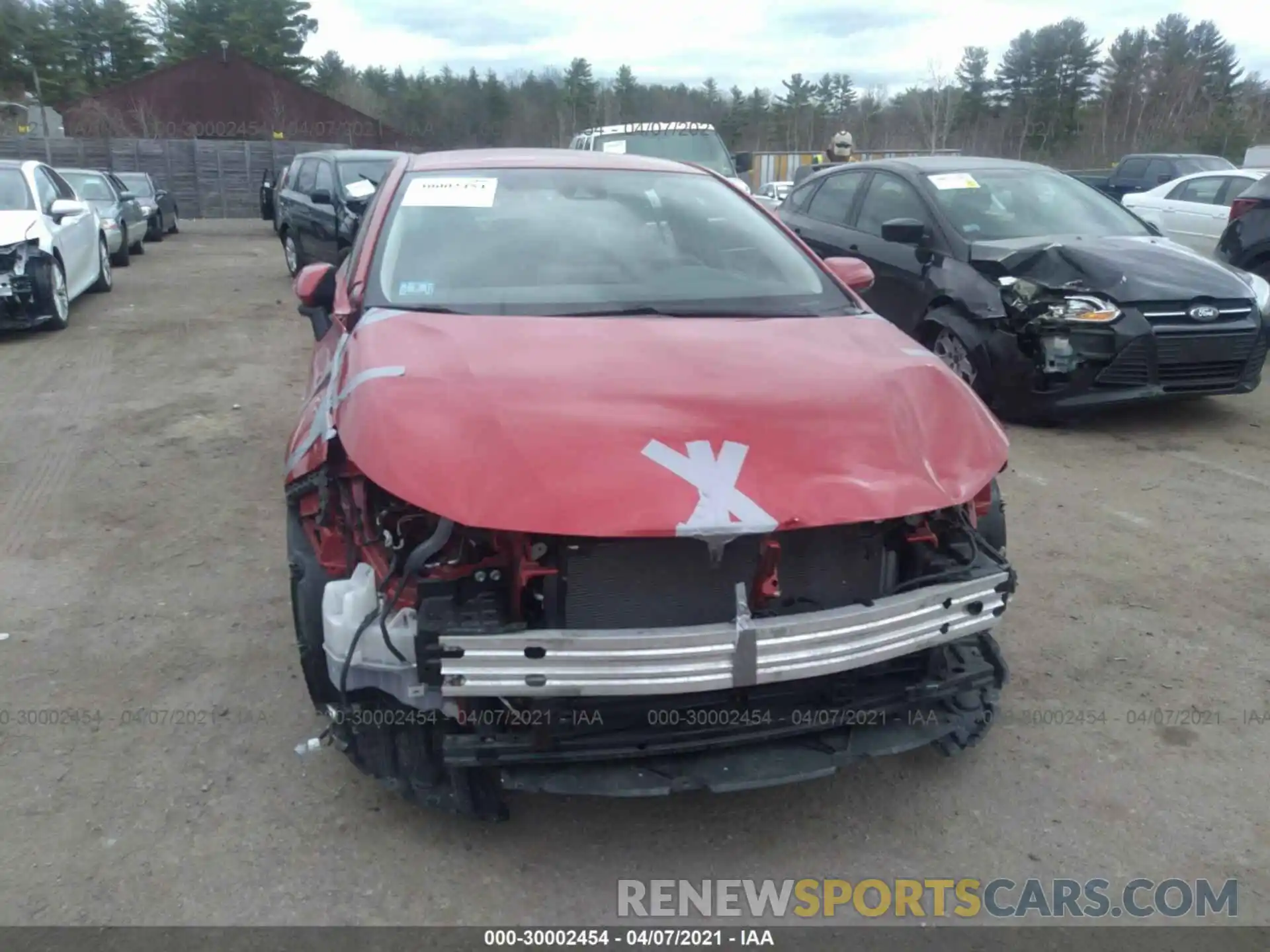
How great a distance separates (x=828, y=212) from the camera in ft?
27.2

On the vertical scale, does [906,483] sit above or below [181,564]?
above

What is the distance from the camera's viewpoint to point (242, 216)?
27.7 meters

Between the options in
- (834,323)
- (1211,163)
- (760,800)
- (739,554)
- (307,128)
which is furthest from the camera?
(307,128)

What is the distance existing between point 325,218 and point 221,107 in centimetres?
3608

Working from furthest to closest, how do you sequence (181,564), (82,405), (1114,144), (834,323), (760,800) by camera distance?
1. (1114,144)
2. (82,405)
3. (181,564)
4. (834,323)
5. (760,800)

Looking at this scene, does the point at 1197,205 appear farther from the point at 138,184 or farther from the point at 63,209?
the point at 138,184

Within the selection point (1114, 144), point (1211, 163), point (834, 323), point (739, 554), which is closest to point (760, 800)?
point (739, 554)

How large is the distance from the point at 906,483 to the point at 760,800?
1.04 metres

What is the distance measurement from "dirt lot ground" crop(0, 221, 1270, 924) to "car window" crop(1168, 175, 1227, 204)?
25.8 feet

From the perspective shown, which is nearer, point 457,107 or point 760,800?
point 760,800

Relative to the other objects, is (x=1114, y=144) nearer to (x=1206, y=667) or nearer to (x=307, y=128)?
(x=307, y=128)

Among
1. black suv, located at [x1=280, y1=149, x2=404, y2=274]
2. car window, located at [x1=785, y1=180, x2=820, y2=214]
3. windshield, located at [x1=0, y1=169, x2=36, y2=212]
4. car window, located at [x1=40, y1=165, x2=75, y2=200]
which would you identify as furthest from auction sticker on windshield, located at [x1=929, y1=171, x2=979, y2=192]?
car window, located at [x1=40, y1=165, x2=75, y2=200]

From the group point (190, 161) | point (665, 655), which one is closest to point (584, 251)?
point (665, 655)
